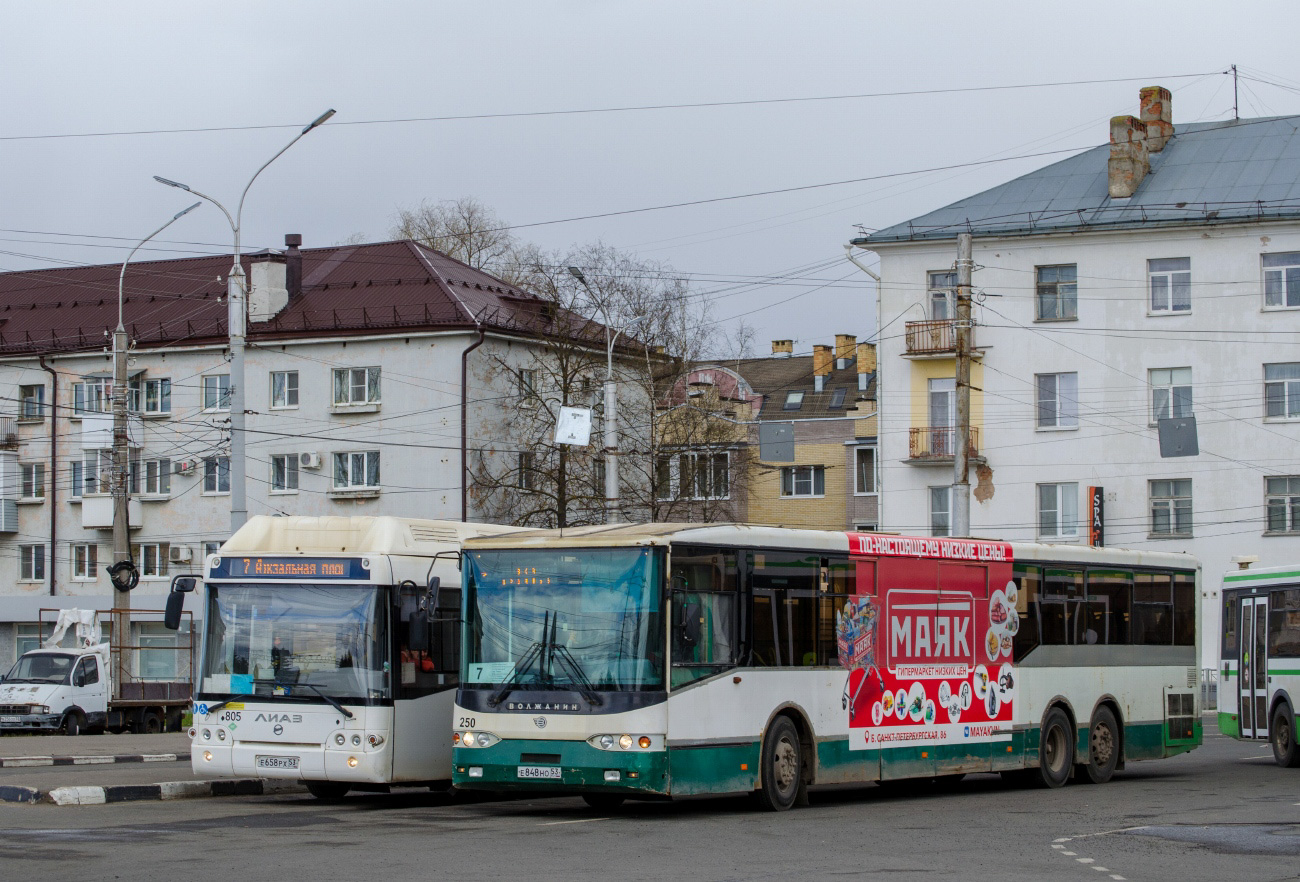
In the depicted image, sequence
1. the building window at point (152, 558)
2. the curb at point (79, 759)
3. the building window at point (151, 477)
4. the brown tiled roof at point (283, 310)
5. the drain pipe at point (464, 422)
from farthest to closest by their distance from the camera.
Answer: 1. the building window at point (151, 477)
2. the building window at point (152, 558)
3. the brown tiled roof at point (283, 310)
4. the drain pipe at point (464, 422)
5. the curb at point (79, 759)

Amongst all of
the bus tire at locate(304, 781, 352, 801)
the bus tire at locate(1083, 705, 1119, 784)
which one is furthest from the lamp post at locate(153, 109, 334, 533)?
the bus tire at locate(1083, 705, 1119, 784)

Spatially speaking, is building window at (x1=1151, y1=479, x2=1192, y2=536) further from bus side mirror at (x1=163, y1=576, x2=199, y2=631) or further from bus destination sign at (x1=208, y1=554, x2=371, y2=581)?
bus side mirror at (x1=163, y1=576, x2=199, y2=631)

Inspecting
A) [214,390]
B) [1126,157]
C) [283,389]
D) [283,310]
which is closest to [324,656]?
[1126,157]

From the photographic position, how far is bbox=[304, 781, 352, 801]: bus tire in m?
18.7

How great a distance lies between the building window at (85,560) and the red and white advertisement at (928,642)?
43004 millimetres

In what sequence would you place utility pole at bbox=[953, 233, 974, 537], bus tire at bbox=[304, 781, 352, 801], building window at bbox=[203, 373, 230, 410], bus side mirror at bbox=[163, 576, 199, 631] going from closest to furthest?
1. bus side mirror at bbox=[163, 576, 199, 631]
2. bus tire at bbox=[304, 781, 352, 801]
3. utility pole at bbox=[953, 233, 974, 537]
4. building window at bbox=[203, 373, 230, 410]

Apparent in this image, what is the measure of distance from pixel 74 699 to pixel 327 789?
20547 mm

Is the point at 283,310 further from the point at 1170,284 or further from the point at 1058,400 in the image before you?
the point at 1170,284

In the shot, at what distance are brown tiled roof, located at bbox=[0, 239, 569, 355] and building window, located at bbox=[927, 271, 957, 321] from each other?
36.8 feet

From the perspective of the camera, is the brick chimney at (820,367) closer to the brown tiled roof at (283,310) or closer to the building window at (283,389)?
the brown tiled roof at (283,310)

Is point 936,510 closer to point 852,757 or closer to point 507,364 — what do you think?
point 507,364

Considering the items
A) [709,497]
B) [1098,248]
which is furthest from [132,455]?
[1098,248]

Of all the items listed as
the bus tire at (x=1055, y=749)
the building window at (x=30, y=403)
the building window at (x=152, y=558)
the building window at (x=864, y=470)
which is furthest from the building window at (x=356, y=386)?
the bus tire at (x=1055, y=749)

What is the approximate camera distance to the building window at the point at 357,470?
175 feet
